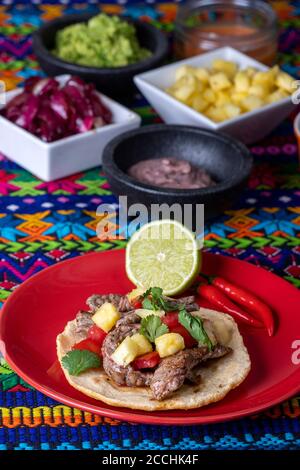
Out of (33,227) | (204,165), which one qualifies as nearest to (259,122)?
(204,165)

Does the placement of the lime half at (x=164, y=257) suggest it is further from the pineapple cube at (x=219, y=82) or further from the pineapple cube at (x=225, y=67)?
the pineapple cube at (x=225, y=67)

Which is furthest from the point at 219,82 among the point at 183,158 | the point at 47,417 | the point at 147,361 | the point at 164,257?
the point at 47,417

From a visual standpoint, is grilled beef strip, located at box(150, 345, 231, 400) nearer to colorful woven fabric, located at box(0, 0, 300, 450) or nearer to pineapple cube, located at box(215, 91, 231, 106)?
colorful woven fabric, located at box(0, 0, 300, 450)

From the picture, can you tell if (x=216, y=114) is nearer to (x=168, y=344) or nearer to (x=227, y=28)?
(x=227, y=28)

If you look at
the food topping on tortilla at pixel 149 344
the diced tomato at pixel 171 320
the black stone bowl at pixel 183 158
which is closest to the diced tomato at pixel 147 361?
the food topping on tortilla at pixel 149 344

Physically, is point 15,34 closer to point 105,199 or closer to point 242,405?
point 105,199
